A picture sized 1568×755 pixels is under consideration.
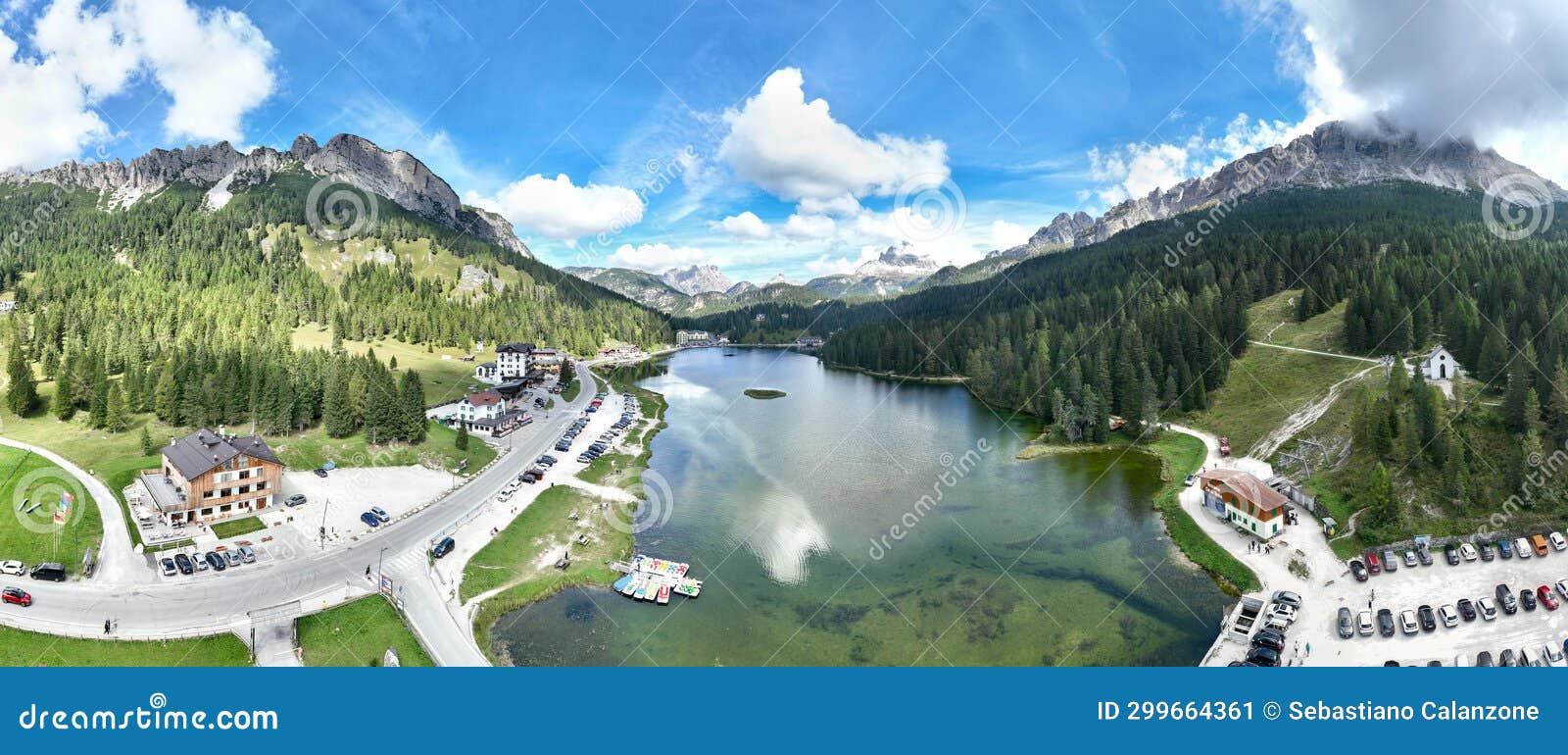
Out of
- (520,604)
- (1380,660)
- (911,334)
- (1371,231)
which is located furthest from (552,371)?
(1371,231)

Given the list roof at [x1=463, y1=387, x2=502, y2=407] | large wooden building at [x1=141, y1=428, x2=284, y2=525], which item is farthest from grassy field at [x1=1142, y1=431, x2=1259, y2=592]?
roof at [x1=463, y1=387, x2=502, y2=407]

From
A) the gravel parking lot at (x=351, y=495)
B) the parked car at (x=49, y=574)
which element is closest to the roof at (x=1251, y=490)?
the gravel parking lot at (x=351, y=495)

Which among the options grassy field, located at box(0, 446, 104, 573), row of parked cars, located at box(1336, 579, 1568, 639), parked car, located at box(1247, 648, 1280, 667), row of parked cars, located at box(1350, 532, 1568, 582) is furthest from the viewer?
row of parked cars, located at box(1350, 532, 1568, 582)

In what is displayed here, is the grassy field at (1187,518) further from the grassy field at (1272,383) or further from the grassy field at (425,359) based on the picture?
the grassy field at (425,359)

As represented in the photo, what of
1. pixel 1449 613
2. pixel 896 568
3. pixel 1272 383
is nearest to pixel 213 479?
pixel 896 568

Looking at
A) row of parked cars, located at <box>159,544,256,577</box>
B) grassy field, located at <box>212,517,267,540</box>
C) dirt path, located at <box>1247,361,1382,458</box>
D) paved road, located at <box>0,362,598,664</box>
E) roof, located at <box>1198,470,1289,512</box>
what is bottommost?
paved road, located at <box>0,362,598,664</box>

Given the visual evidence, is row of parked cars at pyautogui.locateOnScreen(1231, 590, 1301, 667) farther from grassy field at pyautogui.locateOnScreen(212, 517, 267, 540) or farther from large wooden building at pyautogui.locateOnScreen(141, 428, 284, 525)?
large wooden building at pyautogui.locateOnScreen(141, 428, 284, 525)

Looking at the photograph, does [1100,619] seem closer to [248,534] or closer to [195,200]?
[248,534]

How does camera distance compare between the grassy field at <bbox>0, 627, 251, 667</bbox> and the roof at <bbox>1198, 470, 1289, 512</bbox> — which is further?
the roof at <bbox>1198, 470, 1289, 512</bbox>
